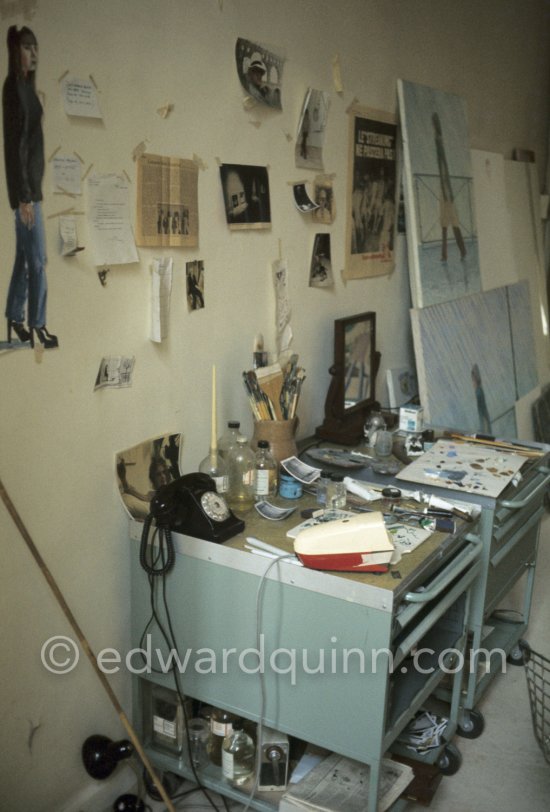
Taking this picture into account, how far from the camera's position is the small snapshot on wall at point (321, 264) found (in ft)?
8.96

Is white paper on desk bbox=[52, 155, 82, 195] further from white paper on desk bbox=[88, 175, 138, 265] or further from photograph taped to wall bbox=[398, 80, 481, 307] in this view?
photograph taped to wall bbox=[398, 80, 481, 307]

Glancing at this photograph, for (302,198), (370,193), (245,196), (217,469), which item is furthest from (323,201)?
(217,469)

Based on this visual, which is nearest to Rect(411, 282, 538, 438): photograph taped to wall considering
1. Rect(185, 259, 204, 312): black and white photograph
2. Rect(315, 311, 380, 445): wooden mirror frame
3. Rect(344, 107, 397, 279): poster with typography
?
Rect(344, 107, 397, 279): poster with typography

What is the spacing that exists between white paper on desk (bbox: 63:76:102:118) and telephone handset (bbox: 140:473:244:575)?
2.90 feet

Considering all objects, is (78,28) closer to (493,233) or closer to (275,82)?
(275,82)

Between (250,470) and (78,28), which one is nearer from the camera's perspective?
(78,28)

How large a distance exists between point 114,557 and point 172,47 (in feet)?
4.27

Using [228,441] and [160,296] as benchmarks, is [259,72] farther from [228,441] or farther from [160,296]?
[228,441]

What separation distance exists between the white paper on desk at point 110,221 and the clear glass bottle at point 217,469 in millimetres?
584

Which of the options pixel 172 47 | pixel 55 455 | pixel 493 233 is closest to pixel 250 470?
pixel 55 455

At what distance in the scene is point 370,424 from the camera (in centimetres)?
287

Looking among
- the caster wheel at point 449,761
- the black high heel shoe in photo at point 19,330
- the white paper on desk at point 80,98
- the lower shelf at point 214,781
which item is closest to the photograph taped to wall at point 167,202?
the white paper on desk at point 80,98

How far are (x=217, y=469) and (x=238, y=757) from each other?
0.75 m

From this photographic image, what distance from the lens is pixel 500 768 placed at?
2.45m
